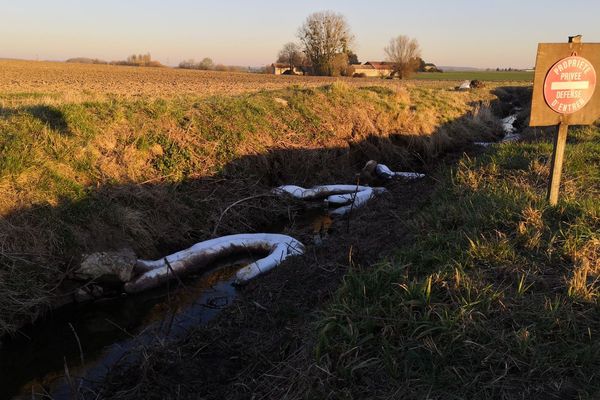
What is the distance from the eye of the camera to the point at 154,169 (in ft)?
33.4

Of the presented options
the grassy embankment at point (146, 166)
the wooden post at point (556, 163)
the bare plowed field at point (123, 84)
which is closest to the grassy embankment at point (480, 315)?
the wooden post at point (556, 163)

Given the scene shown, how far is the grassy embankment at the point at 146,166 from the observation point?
283 inches

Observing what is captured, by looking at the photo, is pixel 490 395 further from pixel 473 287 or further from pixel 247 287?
pixel 247 287

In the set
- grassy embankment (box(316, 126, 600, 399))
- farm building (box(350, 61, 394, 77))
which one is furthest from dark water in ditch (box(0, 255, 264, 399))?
farm building (box(350, 61, 394, 77))

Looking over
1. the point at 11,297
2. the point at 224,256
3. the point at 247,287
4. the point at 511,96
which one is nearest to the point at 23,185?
the point at 11,297

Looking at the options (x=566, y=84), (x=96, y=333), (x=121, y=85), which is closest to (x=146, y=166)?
(x=96, y=333)

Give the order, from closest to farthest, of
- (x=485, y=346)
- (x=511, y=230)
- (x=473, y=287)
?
(x=485, y=346), (x=473, y=287), (x=511, y=230)

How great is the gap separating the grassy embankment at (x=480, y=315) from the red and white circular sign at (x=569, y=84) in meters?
1.16

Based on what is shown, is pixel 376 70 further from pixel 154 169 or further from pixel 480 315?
pixel 480 315

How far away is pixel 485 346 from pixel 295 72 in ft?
273

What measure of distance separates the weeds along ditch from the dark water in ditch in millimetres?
141

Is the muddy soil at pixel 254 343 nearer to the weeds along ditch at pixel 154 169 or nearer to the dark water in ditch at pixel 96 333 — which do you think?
the dark water in ditch at pixel 96 333

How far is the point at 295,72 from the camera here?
82.8 meters

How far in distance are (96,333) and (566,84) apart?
655 centimetres
